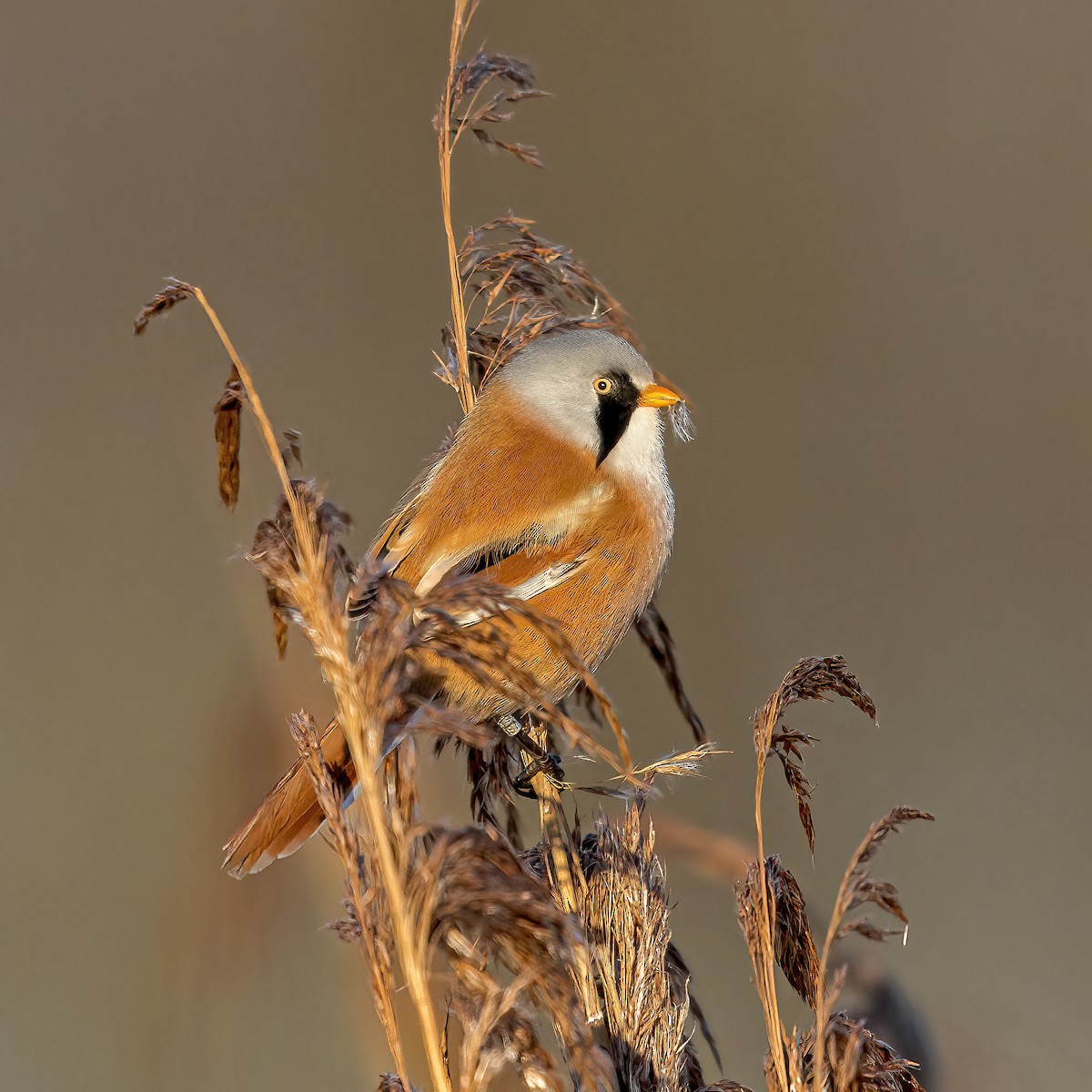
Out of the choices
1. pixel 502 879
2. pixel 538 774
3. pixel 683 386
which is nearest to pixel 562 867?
pixel 538 774

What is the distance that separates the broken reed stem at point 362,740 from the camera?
Answer: 99 centimetres

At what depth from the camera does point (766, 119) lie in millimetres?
3541

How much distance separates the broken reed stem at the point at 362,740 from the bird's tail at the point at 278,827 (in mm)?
603

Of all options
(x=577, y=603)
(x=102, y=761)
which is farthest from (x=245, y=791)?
(x=102, y=761)

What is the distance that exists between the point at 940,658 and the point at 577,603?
5.14ft

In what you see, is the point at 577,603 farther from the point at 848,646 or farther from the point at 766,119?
the point at 766,119

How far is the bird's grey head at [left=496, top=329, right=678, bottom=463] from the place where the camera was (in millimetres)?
1971

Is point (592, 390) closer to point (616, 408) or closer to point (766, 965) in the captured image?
point (616, 408)

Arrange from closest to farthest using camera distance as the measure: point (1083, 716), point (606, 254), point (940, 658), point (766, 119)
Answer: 1. point (1083, 716)
2. point (940, 658)
3. point (606, 254)
4. point (766, 119)

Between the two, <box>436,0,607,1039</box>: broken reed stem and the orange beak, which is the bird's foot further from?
the orange beak

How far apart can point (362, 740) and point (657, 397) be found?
1100 millimetres

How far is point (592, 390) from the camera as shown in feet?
6.59

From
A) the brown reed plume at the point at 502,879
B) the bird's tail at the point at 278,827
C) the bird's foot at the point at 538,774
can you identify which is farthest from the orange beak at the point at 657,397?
the bird's tail at the point at 278,827

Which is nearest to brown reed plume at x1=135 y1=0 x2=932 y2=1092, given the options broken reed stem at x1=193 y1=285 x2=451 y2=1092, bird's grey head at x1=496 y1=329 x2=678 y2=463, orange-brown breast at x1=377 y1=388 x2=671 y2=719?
broken reed stem at x1=193 y1=285 x2=451 y2=1092
